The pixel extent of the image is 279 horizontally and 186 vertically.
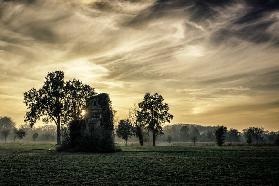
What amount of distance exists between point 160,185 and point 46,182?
6243 mm

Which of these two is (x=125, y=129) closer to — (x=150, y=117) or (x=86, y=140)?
(x=150, y=117)

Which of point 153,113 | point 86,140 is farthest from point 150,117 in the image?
point 86,140

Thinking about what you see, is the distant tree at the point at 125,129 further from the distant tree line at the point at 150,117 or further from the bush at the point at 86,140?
the bush at the point at 86,140

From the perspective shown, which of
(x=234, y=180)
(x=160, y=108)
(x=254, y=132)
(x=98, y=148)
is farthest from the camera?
(x=254, y=132)

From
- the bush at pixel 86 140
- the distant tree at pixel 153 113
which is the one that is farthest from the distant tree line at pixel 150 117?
the bush at pixel 86 140

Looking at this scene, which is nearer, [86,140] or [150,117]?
[86,140]

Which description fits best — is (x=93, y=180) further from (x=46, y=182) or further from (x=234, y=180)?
(x=234, y=180)

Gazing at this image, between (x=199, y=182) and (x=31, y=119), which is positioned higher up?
(x=31, y=119)

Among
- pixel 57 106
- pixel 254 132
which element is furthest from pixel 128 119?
pixel 254 132

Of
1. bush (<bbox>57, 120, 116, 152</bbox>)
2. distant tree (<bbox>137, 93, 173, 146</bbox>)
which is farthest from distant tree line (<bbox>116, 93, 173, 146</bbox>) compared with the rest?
bush (<bbox>57, 120, 116, 152</bbox>)

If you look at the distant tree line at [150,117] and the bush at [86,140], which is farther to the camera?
the distant tree line at [150,117]

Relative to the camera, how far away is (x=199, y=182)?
1798 cm

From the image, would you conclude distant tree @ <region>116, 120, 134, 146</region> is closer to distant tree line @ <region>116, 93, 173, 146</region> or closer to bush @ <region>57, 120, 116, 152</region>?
distant tree line @ <region>116, 93, 173, 146</region>

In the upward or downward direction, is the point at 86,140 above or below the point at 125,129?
below
